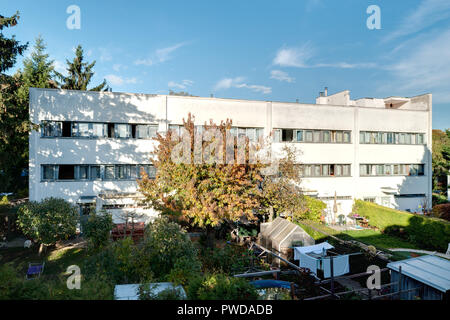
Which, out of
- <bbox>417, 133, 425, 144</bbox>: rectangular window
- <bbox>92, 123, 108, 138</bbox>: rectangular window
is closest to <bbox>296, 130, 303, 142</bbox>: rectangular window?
<bbox>417, 133, 425, 144</bbox>: rectangular window

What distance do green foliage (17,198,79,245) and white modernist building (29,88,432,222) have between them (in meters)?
4.59

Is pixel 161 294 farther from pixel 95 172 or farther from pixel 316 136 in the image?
pixel 316 136

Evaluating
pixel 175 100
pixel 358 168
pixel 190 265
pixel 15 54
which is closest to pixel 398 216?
pixel 358 168

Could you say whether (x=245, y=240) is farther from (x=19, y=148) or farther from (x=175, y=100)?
(x=19, y=148)

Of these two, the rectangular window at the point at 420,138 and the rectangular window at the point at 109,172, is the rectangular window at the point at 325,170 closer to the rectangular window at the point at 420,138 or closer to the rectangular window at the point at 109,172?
the rectangular window at the point at 420,138

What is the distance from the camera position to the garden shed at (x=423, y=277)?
8.92 metres

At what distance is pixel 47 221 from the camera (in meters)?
15.1

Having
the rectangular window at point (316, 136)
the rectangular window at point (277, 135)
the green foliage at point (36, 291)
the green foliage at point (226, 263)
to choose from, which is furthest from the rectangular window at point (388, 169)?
the green foliage at point (36, 291)

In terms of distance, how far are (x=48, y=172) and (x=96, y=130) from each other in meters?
4.75

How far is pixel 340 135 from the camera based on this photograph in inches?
1018

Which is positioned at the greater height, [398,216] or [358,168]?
[358,168]

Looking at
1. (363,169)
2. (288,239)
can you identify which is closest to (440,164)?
(363,169)

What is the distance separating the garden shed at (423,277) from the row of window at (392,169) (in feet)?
56.2

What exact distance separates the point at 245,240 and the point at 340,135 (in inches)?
578
